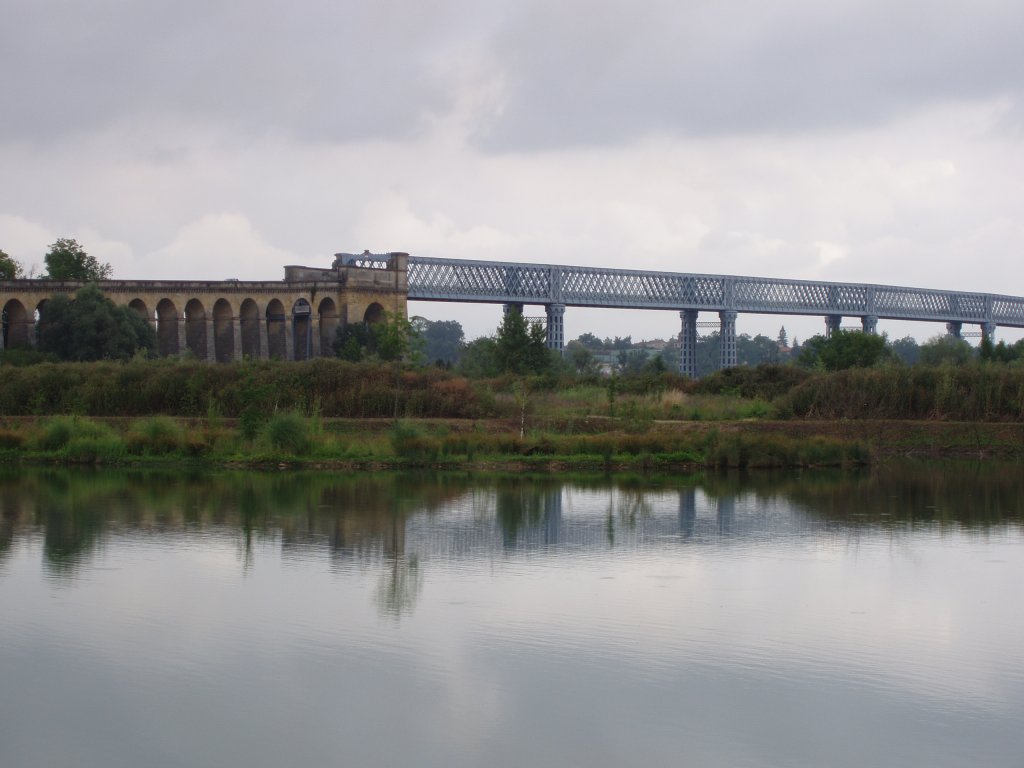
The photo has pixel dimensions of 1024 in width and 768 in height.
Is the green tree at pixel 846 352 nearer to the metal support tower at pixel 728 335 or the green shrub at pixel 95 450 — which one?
the metal support tower at pixel 728 335

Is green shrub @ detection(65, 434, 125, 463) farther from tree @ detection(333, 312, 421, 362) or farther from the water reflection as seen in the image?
tree @ detection(333, 312, 421, 362)

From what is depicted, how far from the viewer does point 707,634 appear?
1122 cm

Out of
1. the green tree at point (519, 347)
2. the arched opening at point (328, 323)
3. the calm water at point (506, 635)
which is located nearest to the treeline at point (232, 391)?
the calm water at point (506, 635)

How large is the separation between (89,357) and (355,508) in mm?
41775

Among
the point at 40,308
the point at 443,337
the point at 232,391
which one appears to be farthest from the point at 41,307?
the point at 443,337

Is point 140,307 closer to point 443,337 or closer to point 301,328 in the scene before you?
point 301,328

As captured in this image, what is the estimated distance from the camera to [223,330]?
2844 inches

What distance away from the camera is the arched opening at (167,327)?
6906 centimetres

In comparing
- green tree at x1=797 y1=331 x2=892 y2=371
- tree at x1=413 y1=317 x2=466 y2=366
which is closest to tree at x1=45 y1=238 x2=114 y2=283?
green tree at x1=797 y1=331 x2=892 y2=371

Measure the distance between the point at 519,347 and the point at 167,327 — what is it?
2498 centimetres

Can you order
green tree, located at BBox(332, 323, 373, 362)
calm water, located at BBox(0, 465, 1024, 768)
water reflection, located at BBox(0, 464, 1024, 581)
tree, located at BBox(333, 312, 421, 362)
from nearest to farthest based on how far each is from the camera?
calm water, located at BBox(0, 465, 1024, 768)
water reflection, located at BBox(0, 464, 1024, 581)
tree, located at BBox(333, 312, 421, 362)
green tree, located at BBox(332, 323, 373, 362)

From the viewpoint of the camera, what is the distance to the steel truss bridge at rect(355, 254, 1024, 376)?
8662 centimetres

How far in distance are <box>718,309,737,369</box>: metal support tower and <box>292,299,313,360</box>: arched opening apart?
33.8 meters

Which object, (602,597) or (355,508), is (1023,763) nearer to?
(602,597)
